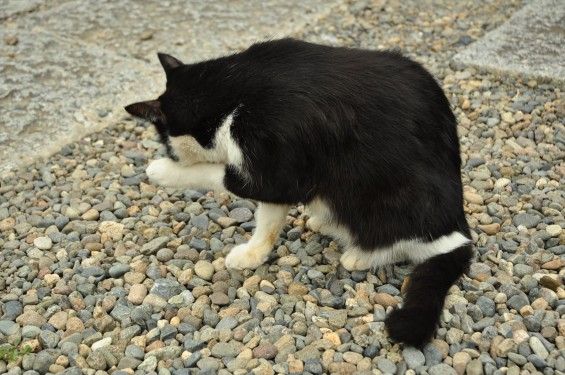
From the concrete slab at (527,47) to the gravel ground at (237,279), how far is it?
294 millimetres

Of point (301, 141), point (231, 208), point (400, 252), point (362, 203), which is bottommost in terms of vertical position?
point (231, 208)

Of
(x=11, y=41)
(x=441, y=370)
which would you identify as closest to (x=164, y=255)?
(x=441, y=370)

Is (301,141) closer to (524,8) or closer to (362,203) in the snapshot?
(362,203)

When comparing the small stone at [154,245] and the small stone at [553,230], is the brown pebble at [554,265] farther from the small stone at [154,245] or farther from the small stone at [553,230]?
the small stone at [154,245]

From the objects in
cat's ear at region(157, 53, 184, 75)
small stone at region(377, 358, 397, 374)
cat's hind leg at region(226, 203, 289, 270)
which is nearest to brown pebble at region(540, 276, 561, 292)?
small stone at region(377, 358, 397, 374)

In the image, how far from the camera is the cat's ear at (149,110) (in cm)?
263

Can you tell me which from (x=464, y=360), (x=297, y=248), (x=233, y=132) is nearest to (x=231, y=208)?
(x=297, y=248)

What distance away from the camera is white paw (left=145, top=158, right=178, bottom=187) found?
9.07 ft

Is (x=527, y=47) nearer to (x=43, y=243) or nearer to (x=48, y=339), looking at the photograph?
(x=43, y=243)

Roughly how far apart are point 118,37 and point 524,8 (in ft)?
9.12

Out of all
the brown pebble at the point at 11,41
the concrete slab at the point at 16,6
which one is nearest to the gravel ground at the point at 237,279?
the brown pebble at the point at 11,41

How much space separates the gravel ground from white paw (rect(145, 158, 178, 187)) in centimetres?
32

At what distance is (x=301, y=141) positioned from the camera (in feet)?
7.90

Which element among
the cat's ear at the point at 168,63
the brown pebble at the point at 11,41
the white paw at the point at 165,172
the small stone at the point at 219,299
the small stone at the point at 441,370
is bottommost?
the small stone at the point at 219,299
